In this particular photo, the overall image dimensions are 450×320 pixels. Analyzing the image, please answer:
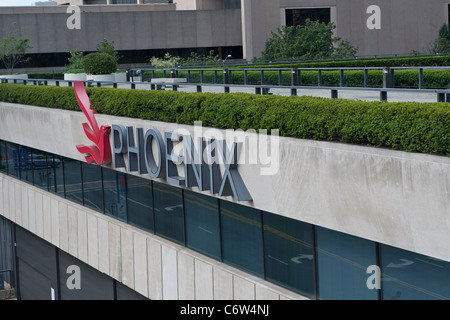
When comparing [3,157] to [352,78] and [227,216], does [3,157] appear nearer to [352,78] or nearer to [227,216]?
[352,78]

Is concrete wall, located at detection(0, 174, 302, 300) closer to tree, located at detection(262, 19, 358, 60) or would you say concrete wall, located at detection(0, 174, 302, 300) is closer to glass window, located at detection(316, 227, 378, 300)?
glass window, located at detection(316, 227, 378, 300)

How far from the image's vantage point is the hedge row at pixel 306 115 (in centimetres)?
1113

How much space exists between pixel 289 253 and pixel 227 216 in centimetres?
220

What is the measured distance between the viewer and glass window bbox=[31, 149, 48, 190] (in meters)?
26.8

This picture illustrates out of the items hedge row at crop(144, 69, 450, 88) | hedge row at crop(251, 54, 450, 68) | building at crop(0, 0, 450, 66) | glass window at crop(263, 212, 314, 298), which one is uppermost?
building at crop(0, 0, 450, 66)

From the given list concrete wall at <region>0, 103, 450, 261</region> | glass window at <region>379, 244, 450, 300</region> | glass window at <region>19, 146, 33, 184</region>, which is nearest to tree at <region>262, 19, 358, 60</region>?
glass window at <region>19, 146, 33, 184</region>

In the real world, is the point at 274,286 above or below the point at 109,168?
below

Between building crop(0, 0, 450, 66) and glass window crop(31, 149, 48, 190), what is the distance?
36825 mm

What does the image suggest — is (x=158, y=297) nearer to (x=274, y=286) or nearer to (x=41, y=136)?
(x=274, y=286)

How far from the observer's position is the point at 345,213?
12602 millimetres

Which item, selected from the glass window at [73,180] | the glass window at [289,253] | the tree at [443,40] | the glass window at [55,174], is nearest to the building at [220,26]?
the tree at [443,40]
